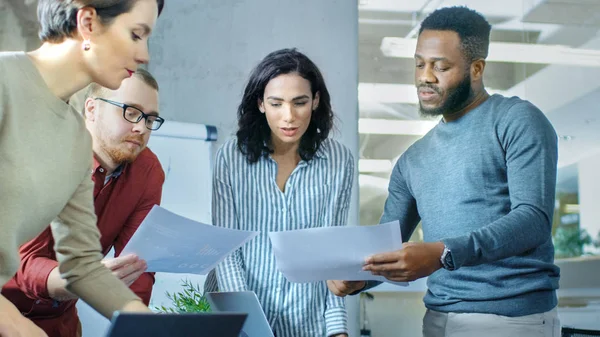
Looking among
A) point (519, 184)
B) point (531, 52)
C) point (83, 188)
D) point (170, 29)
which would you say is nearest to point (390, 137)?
point (531, 52)

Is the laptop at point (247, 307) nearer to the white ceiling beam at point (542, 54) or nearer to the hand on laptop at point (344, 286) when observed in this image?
the hand on laptop at point (344, 286)

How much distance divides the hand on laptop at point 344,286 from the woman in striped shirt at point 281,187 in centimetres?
3

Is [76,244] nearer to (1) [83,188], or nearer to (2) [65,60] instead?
(1) [83,188]

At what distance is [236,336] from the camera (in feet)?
3.56

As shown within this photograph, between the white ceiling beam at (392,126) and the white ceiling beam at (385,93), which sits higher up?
the white ceiling beam at (385,93)

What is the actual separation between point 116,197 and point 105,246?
0.15 metres

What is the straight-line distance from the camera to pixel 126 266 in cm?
159

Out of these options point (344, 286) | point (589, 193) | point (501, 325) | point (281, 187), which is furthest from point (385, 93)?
point (501, 325)

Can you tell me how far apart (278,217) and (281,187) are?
92 mm

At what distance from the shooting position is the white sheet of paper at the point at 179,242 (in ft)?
5.08

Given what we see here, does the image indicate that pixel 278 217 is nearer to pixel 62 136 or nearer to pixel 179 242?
pixel 179 242

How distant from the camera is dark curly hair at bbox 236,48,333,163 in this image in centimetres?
204

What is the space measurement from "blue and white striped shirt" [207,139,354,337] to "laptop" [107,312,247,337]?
823mm

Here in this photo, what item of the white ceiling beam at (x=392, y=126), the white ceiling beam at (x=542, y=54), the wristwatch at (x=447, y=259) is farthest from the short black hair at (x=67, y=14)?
the white ceiling beam at (x=542, y=54)
